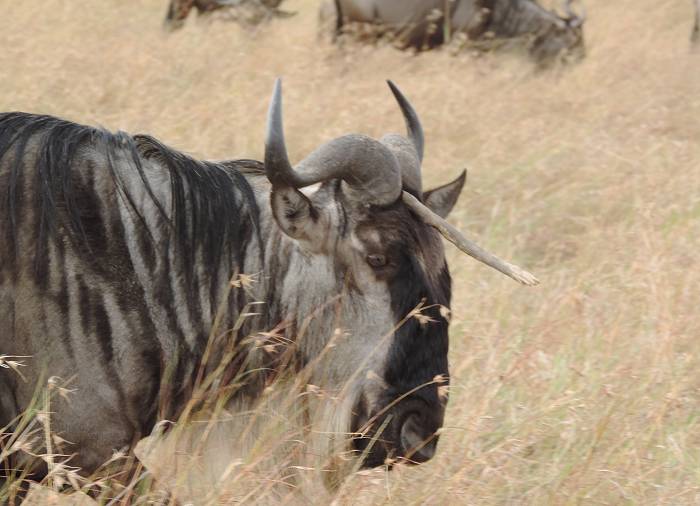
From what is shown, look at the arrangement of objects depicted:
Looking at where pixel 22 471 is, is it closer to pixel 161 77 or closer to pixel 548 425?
pixel 548 425

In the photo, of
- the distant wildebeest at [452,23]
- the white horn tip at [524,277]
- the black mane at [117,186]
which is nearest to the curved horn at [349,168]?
the black mane at [117,186]

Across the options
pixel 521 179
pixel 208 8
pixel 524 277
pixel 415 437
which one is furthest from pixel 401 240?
pixel 208 8

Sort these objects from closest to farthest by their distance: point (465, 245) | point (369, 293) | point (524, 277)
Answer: point (524, 277), point (465, 245), point (369, 293)

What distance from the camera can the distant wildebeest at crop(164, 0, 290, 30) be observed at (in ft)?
29.0

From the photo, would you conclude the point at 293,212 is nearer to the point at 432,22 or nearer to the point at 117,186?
the point at 117,186

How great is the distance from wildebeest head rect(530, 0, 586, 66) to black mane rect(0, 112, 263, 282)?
6.17m

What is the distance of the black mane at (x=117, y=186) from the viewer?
282cm

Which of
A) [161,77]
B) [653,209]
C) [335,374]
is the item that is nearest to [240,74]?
[161,77]

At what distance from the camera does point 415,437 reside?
2947 millimetres

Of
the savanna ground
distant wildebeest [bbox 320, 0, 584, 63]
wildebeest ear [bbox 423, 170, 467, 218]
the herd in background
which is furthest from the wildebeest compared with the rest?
distant wildebeest [bbox 320, 0, 584, 63]

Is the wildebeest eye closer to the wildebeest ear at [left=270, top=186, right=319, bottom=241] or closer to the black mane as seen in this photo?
the wildebeest ear at [left=270, top=186, right=319, bottom=241]

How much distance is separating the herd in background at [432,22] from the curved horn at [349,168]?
5.95m

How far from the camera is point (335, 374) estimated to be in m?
2.97

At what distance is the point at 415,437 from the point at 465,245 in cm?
48
